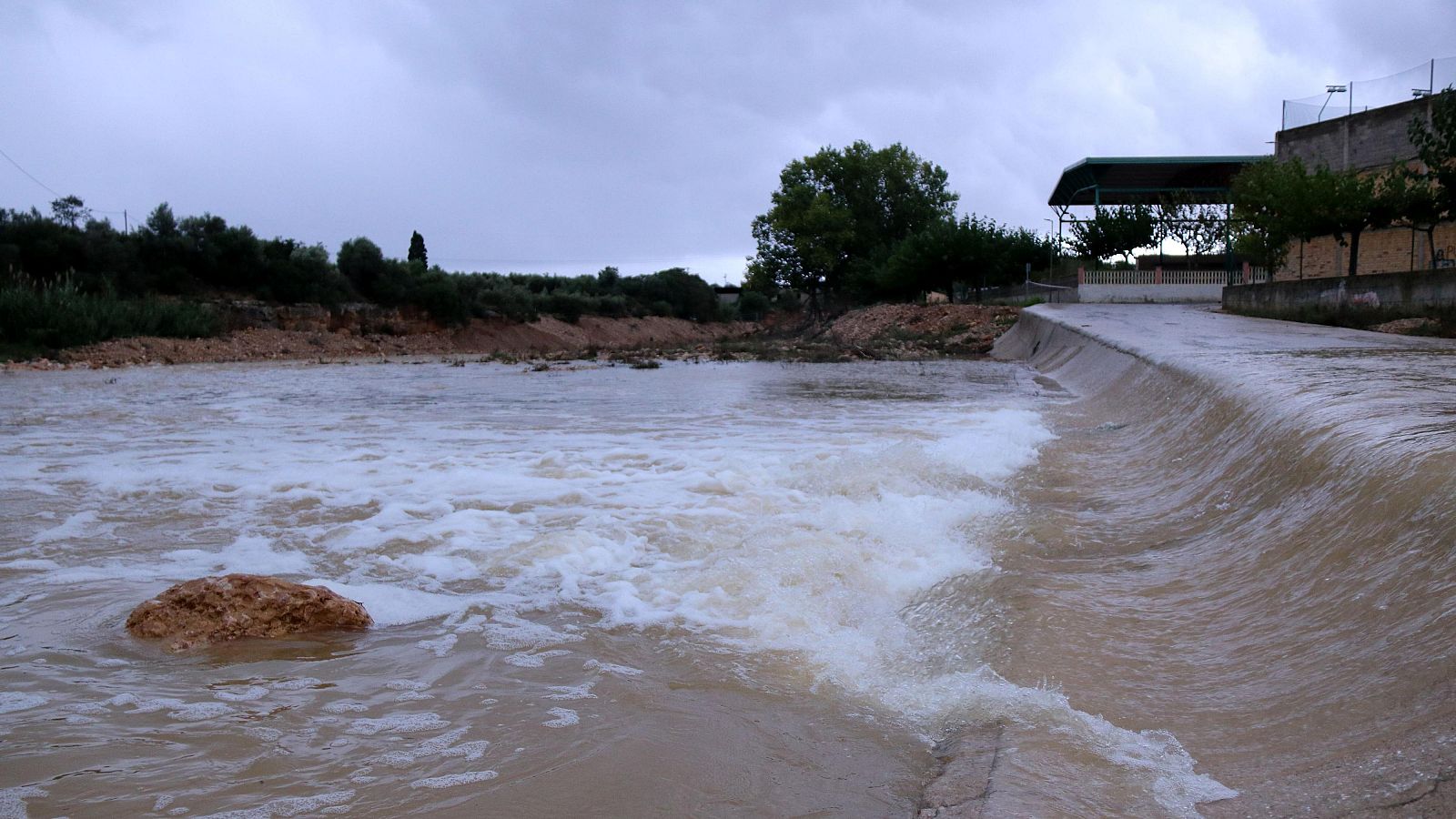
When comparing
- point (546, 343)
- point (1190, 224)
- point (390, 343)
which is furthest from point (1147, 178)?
point (390, 343)

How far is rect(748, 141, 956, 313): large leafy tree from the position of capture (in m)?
58.6

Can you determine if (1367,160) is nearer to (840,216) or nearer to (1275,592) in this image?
(840,216)

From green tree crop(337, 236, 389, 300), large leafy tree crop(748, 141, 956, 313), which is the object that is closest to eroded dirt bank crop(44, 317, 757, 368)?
green tree crop(337, 236, 389, 300)

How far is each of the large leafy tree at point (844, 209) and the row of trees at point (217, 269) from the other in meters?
19.6

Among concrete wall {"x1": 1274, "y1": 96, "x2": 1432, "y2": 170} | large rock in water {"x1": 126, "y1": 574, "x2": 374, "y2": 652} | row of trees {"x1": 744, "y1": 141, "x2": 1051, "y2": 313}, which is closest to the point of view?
large rock in water {"x1": 126, "y1": 574, "x2": 374, "y2": 652}

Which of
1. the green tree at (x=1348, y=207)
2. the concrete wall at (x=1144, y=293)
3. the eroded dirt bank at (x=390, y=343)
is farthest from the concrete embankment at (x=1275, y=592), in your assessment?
the concrete wall at (x=1144, y=293)

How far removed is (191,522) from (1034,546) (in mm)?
4163

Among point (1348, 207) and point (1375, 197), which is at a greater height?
point (1375, 197)

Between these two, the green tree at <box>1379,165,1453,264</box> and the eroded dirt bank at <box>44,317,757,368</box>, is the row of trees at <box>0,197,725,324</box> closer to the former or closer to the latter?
the eroded dirt bank at <box>44,317,757,368</box>

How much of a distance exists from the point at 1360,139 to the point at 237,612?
1540 inches

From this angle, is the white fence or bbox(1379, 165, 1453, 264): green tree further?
the white fence

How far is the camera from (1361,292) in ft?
56.3

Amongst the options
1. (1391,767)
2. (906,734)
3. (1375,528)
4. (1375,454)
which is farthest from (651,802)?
(1375,454)

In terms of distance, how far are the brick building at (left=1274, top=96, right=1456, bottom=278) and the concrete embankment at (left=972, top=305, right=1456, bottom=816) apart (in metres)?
26.0
